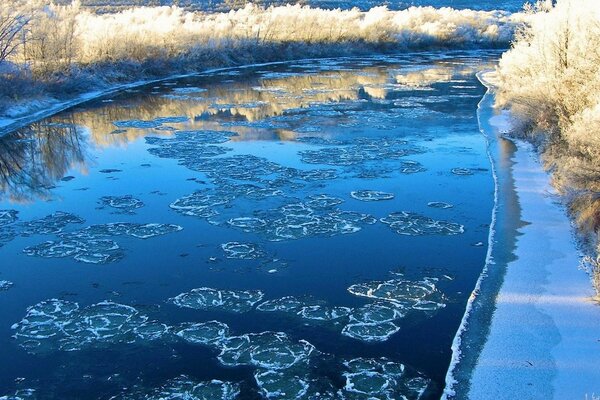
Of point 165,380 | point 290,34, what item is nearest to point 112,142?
point 165,380

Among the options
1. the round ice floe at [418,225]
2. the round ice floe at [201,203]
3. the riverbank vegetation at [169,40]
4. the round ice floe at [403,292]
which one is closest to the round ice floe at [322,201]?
the round ice floe at [418,225]

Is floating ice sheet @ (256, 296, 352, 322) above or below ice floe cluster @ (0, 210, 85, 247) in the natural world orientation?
below

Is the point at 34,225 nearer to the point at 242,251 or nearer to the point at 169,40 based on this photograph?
the point at 242,251

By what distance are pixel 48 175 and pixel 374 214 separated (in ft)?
20.9

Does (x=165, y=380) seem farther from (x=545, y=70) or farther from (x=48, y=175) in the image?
(x=545, y=70)

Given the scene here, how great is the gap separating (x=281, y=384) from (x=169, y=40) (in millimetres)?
25165

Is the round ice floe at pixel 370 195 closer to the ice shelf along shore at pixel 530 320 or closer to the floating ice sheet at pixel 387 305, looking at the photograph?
the ice shelf along shore at pixel 530 320

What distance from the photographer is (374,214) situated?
9914 millimetres

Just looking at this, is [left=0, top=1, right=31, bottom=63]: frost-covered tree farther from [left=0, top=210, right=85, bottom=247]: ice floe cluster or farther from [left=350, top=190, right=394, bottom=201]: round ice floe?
[left=350, top=190, right=394, bottom=201]: round ice floe

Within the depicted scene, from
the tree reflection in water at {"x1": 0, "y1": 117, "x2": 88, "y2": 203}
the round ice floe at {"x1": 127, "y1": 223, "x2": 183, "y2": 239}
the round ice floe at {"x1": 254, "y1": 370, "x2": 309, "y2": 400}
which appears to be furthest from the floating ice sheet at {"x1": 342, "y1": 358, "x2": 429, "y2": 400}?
the tree reflection in water at {"x1": 0, "y1": 117, "x2": 88, "y2": 203}

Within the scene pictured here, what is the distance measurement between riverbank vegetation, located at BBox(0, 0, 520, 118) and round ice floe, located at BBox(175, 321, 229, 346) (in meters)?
12.8

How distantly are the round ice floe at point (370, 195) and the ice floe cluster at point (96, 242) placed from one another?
9.91 ft

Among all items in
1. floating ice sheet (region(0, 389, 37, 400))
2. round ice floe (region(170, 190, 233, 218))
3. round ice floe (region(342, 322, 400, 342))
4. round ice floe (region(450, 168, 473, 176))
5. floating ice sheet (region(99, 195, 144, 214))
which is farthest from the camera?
round ice floe (region(450, 168, 473, 176))

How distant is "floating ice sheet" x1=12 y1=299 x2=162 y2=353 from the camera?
6.30 meters
